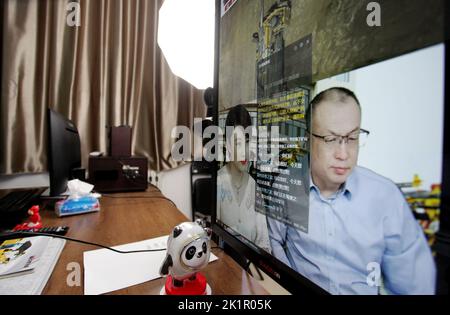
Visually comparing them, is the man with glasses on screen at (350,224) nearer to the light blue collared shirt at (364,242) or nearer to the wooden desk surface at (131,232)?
the light blue collared shirt at (364,242)

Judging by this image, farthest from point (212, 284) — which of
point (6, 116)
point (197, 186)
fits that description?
point (6, 116)

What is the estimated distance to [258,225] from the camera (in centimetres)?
37

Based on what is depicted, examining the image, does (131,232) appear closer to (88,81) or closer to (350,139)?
(350,139)

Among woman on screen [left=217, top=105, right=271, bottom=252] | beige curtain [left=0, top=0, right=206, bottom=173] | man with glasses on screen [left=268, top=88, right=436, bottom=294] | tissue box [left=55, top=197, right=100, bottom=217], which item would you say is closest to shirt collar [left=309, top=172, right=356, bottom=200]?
man with glasses on screen [left=268, top=88, right=436, bottom=294]

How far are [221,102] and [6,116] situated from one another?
1484 mm

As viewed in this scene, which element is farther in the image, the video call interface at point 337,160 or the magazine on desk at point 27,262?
the magazine on desk at point 27,262

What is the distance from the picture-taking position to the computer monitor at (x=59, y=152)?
784 mm

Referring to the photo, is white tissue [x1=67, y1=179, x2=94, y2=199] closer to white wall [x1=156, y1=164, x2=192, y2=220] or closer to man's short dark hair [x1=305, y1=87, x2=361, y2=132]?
white wall [x1=156, y1=164, x2=192, y2=220]

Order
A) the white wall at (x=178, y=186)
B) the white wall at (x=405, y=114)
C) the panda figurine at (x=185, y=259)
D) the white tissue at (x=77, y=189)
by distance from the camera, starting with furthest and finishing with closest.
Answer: the white wall at (x=178, y=186) → the white tissue at (x=77, y=189) → the panda figurine at (x=185, y=259) → the white wall at (x=405, y=114)

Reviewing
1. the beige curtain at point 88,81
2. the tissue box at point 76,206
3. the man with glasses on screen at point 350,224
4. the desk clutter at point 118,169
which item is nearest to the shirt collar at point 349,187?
the man with glasses on screen at point 350,224

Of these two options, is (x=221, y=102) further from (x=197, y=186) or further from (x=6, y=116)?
(x=6, y=116)

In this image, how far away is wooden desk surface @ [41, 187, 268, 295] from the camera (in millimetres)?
399

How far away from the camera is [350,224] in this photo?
0.23 metres

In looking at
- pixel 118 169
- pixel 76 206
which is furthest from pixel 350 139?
pixel 118 169
